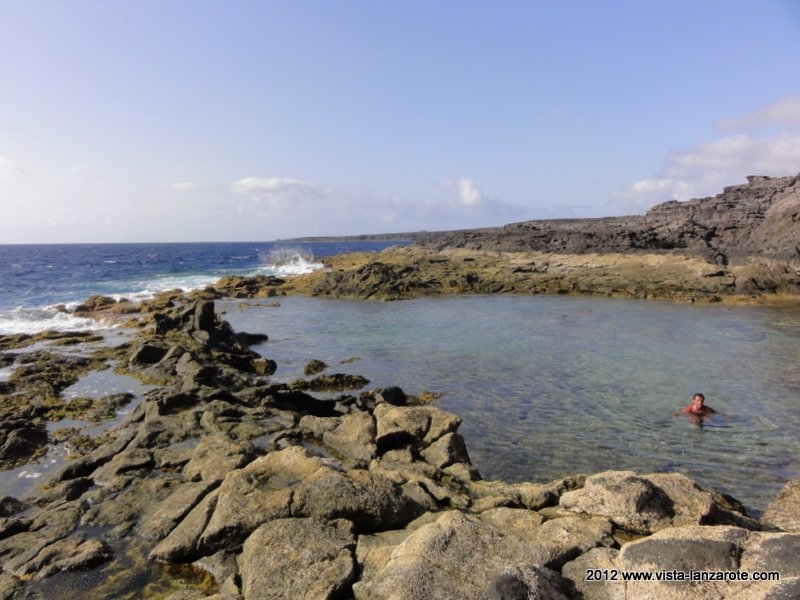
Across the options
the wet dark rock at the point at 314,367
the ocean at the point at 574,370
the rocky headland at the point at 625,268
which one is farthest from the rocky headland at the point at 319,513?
the rocky headland at the point at 625,268

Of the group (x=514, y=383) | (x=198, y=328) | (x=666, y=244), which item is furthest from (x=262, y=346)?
(x=666, y=244)

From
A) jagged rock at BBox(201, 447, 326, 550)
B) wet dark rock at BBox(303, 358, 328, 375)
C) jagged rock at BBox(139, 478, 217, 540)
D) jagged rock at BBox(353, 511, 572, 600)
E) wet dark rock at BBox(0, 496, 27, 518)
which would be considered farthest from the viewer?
wet dark rock at BBox(303, 358, 328, 375)

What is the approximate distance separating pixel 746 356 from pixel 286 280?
36251 mm

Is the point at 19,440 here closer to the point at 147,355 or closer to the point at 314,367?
the point at 147,355

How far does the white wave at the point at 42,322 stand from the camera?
27562mm

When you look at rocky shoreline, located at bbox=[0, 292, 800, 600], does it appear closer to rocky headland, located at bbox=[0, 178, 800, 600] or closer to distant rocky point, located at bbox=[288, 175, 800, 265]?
rocky headland, located at bbox=[0, 178, 800, 600]

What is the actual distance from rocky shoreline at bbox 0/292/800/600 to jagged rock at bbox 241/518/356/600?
22 mm

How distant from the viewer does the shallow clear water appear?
1106 centimetres

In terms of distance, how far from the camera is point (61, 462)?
11.0 metres

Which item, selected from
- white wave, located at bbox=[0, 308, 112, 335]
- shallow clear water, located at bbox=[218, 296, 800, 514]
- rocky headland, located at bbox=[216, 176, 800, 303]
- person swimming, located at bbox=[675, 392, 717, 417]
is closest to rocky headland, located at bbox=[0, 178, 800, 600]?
shallow clear water, located at bbox=[218, 296, 800, 514]

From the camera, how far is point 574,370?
18.0m

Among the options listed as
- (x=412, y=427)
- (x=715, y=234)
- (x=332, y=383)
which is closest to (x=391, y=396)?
(x=332, y=383)

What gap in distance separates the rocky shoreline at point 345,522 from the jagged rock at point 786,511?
0.12 feet

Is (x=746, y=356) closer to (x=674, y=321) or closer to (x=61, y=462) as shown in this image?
(x=674, y=321)
